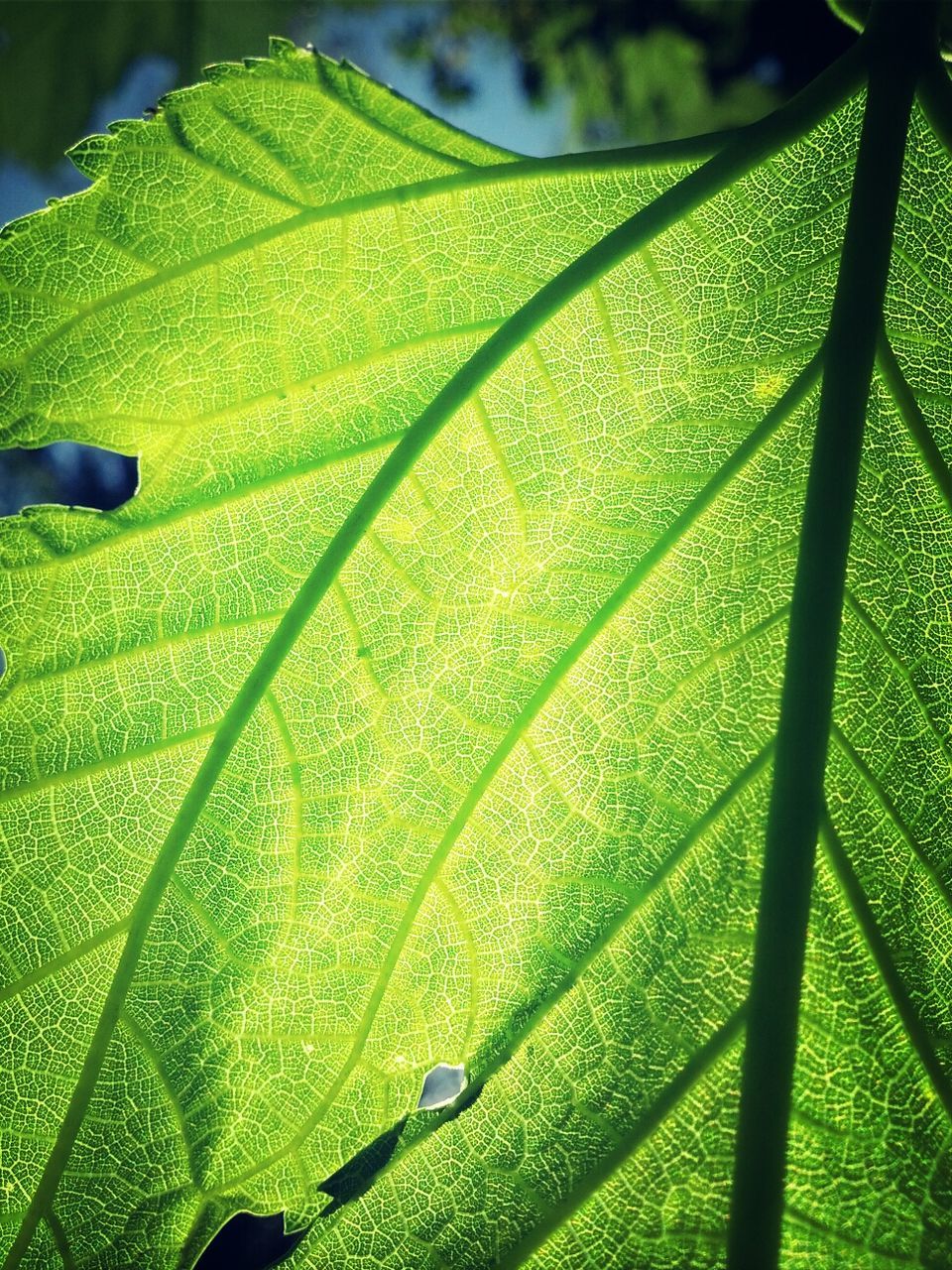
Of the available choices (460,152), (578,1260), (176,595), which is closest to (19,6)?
(460,152)

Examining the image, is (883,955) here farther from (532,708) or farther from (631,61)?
(631,61)

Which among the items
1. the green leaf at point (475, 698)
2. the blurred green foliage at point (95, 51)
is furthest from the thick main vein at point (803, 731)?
the blurred green foliage at point (95, 51)

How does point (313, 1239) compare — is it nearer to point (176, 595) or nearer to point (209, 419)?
point (176, 595)

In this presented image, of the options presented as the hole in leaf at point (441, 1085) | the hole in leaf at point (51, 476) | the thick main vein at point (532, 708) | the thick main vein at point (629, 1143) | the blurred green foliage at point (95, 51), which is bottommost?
the thick main vein at point (629, 1143)

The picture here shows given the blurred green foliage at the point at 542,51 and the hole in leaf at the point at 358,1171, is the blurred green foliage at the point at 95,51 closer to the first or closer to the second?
the blurred green foliage at the point at 542,51

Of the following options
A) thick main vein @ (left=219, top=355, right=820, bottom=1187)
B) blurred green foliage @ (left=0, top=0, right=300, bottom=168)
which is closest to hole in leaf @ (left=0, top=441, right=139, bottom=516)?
blurred green foliage @ (left=0, top=0, right=300, bottom=168)

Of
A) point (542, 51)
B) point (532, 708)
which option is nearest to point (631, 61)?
point (542, 51)
